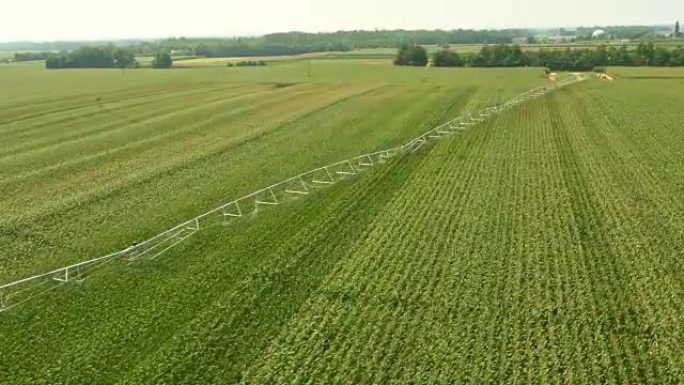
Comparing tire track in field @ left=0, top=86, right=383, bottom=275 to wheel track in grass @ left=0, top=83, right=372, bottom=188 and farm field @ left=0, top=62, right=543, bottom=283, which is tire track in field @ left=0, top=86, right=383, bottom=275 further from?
wheel track in grass @ left=0, top=83, right=372, bottom=188

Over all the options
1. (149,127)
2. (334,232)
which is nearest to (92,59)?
(149,127)

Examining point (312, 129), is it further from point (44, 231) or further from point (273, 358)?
point (273, 358)

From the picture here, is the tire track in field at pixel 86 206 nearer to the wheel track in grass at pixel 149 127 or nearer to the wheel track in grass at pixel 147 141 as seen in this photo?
the wheel track in grass at pixel 147 141

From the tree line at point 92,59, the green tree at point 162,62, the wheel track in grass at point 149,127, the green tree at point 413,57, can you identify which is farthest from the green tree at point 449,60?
the tree line at point 92,59

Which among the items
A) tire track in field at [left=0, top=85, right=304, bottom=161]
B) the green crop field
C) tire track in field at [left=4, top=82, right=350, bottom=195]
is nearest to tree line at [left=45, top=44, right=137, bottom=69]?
tire track in field at [left=0, top=85, right=304, bottom=161]

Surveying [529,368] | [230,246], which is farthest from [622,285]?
[230,246]

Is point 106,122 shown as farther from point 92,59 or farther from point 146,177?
point 92,59

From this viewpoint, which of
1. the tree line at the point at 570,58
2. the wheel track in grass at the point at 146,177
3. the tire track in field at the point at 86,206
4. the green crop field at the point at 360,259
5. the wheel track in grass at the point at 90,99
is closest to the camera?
the green crop field at the point at 360,259
